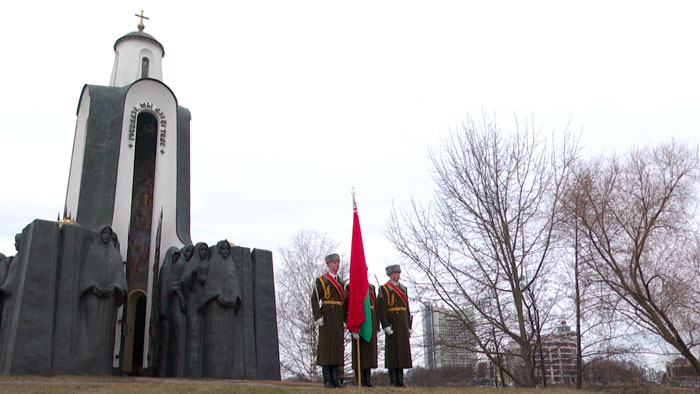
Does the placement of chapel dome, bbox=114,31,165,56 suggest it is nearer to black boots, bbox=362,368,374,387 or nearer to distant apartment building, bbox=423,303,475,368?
distant apartment building, bbox=423,303,475,368

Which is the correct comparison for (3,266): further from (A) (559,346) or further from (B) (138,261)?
(A) (559,346)

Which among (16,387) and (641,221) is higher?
(641,221)

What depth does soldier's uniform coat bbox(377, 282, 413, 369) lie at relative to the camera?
8523mm

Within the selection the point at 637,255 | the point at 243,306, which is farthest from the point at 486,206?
the point at 243,306

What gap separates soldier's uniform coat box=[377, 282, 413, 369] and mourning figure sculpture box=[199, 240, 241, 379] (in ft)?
18.5

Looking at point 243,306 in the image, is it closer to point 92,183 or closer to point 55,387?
point 92,183

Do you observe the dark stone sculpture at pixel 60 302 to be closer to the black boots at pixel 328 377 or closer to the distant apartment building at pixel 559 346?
the black boots at pixel 328 377

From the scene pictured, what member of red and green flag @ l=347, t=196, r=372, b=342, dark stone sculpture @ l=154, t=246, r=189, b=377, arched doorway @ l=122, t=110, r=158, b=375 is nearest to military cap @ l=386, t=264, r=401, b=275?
red and green flag @ l=347, t=196, r=372, b=342

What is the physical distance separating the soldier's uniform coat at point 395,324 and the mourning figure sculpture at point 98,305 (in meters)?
6.08

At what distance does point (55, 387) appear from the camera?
7.21 metres

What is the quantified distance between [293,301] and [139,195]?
9.88 meters

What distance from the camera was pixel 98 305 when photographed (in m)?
11.5

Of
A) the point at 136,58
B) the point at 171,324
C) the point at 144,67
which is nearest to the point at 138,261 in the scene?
the point at 171,324

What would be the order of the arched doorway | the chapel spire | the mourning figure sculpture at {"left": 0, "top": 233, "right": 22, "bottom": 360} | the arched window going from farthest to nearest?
the arched window < the chapel spire < the arched doorway < the mourning figure sculpture at {"left": 0, "top": 233, "right": 22, "bottom": 360}
